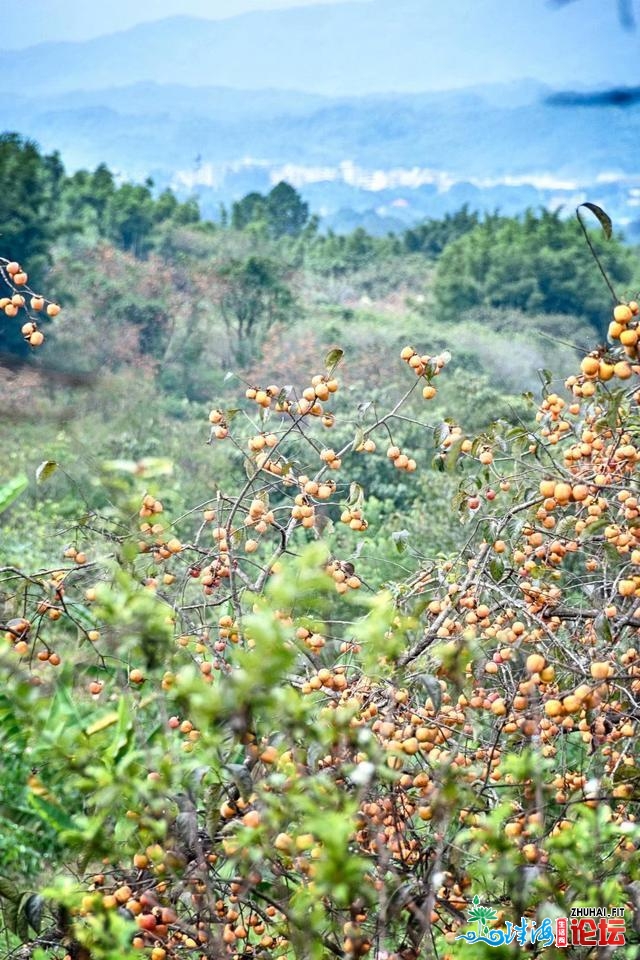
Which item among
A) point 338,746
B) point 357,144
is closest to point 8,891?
point 338,746

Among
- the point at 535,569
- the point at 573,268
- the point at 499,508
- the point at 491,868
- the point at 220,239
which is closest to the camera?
the point at 491,868

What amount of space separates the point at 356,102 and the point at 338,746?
130 feet

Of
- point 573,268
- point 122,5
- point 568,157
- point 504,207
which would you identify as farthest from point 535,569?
point 122,5

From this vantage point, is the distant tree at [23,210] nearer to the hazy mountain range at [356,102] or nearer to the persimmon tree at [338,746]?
the persimmon tree at [338,746]

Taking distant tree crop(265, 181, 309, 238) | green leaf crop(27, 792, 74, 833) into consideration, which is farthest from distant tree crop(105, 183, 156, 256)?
green leaf crop(27, 792, 74, 833)

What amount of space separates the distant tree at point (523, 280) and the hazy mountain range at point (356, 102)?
527 inches

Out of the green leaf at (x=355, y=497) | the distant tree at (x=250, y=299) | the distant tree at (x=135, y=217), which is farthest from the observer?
the distant tree at (x=135, y=217)

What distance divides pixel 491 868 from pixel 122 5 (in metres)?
40.6

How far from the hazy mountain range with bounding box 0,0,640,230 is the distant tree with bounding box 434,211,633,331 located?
1337 centimetres

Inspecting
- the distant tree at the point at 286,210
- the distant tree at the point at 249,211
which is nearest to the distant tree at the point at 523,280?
the distant tree at the point at 249,211

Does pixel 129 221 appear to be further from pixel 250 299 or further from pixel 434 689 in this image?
pixel 434 689

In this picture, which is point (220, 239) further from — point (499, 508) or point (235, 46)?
point (235, 46)

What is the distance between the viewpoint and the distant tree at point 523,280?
16.3 metres

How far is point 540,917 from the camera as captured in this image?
0.99 metres
